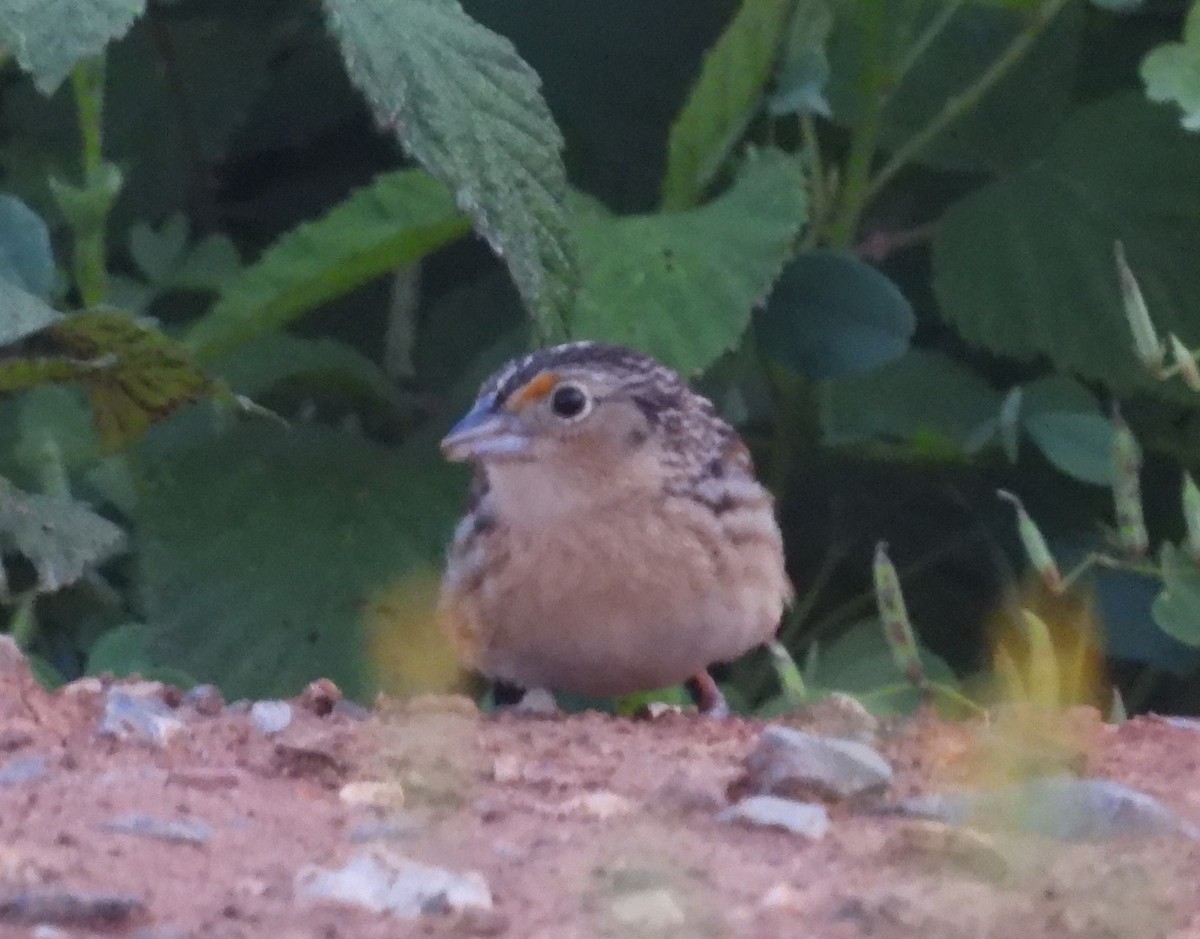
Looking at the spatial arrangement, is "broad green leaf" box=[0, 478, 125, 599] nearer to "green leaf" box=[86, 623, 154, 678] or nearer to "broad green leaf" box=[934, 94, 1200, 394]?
"green leaf" box=[86, 623, 154, 678]

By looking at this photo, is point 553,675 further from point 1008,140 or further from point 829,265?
point 1008,140

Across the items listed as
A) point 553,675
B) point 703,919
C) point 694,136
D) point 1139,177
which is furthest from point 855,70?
point 703,919

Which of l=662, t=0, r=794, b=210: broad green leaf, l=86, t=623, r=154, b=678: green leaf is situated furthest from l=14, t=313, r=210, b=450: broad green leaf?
l=662, t=0, r=794, b=210: broad green leaf

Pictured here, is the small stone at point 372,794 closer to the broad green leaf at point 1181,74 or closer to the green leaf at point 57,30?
the green leaf at point 57,30

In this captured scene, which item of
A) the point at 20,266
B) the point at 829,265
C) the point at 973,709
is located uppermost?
the point at 20,266

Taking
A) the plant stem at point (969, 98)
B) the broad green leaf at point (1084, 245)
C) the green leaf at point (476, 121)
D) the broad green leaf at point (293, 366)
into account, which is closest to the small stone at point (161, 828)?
the green leaf at point (476, 121)

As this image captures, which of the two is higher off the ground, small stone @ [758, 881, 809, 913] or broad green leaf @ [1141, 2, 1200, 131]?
broad green leaf @ [1141, 2, 1200, 131]
